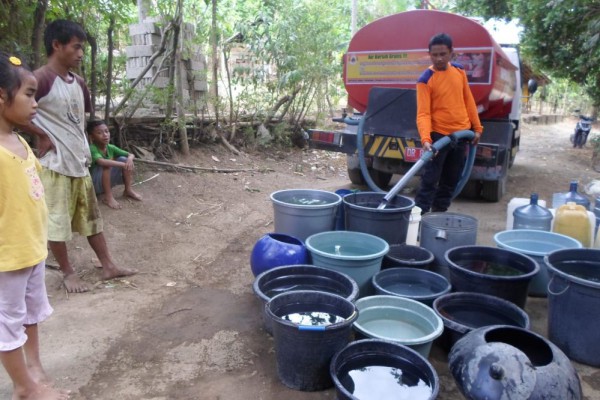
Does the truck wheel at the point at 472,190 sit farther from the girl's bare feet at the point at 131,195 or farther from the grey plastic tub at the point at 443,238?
the girl's bare feet at the point at 131,195

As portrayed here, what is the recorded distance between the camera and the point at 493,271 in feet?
9.43

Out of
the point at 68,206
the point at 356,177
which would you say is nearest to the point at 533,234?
the point at 356,177

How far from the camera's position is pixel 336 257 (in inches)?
102

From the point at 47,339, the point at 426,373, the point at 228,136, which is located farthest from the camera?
the point at 228,136

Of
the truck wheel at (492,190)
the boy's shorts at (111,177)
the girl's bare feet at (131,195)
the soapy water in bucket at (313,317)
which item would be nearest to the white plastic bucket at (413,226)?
the soapy water in bucket at (313,317)

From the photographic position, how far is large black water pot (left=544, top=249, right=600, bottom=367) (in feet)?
7.41

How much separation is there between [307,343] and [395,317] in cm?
74

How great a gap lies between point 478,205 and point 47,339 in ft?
15.4

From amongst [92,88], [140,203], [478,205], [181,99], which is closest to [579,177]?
[478,205]

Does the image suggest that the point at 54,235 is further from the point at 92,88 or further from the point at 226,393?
the point at 92,88

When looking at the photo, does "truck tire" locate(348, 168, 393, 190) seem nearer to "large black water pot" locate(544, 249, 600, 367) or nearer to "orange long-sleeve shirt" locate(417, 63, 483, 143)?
"orange long-sleeve shirt" locate(417, 63, 483, 143)

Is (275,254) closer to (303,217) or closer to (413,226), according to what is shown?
(303,217)

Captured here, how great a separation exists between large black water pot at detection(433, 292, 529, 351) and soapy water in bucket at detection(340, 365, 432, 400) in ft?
1.60

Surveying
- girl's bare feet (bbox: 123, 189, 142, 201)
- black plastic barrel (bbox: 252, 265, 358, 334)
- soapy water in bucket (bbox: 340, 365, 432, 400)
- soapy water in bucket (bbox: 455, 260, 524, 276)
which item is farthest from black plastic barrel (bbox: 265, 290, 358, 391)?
girl's bare feet (bbox: 123, 189, 142, 201)
